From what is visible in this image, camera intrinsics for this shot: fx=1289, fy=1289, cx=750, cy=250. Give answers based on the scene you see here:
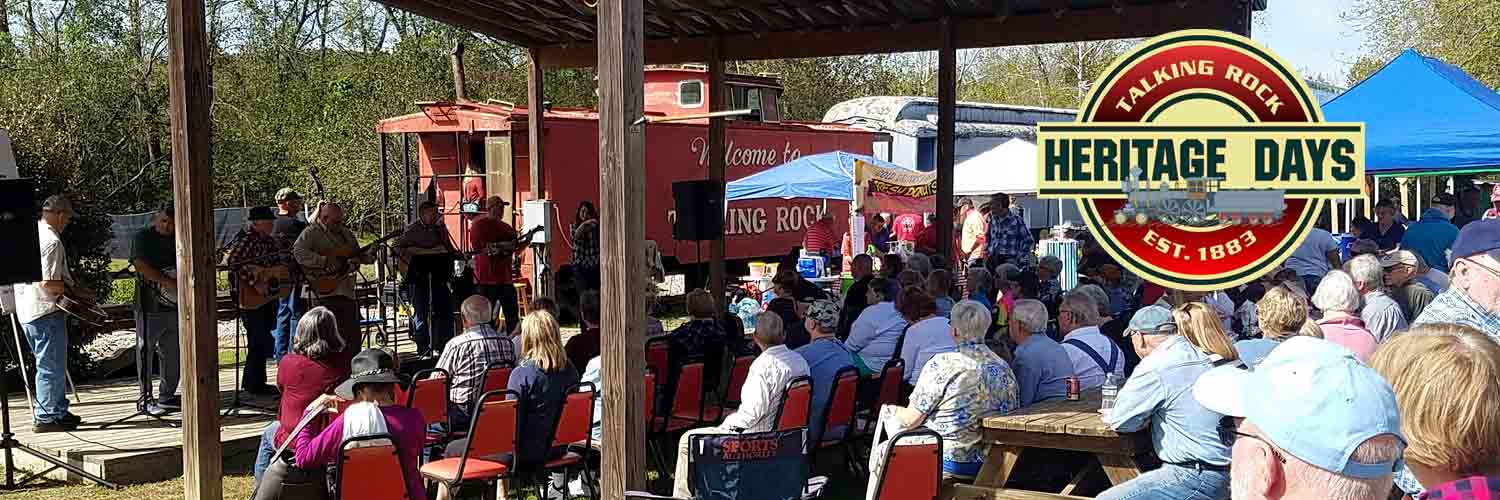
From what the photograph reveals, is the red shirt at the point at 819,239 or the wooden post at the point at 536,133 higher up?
the wooden post at the point at 536,133

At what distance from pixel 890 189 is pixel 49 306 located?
1007 centimetres

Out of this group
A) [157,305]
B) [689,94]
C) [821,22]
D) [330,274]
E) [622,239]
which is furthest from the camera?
[689,94]

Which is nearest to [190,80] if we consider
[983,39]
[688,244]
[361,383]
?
[361,383]

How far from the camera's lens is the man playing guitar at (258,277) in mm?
8367

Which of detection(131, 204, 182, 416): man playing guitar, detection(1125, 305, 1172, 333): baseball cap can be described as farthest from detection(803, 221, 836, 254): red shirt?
detection(1125, 305, 1172, 333): baseball cap

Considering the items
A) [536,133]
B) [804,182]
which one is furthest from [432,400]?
[804,182]

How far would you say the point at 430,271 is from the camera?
1067 centimetres

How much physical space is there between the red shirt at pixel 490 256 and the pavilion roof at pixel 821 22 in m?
1.70

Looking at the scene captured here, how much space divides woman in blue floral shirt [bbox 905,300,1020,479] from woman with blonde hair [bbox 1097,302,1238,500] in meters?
0.47

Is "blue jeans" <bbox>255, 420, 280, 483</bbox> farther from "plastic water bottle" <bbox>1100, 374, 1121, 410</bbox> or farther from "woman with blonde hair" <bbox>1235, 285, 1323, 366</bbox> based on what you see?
"woman with blonde hair" <bbox>1235, 285, 1323, 366</bbox>

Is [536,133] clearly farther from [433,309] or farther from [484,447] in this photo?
[484,447]

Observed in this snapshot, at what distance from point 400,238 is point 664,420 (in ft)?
15.9

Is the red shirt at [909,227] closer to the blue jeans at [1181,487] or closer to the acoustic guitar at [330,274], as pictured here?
the acoustic guitar at [330,274]

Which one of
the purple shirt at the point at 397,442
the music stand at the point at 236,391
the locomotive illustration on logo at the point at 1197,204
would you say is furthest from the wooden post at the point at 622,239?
the music stand at the point at 236,391
